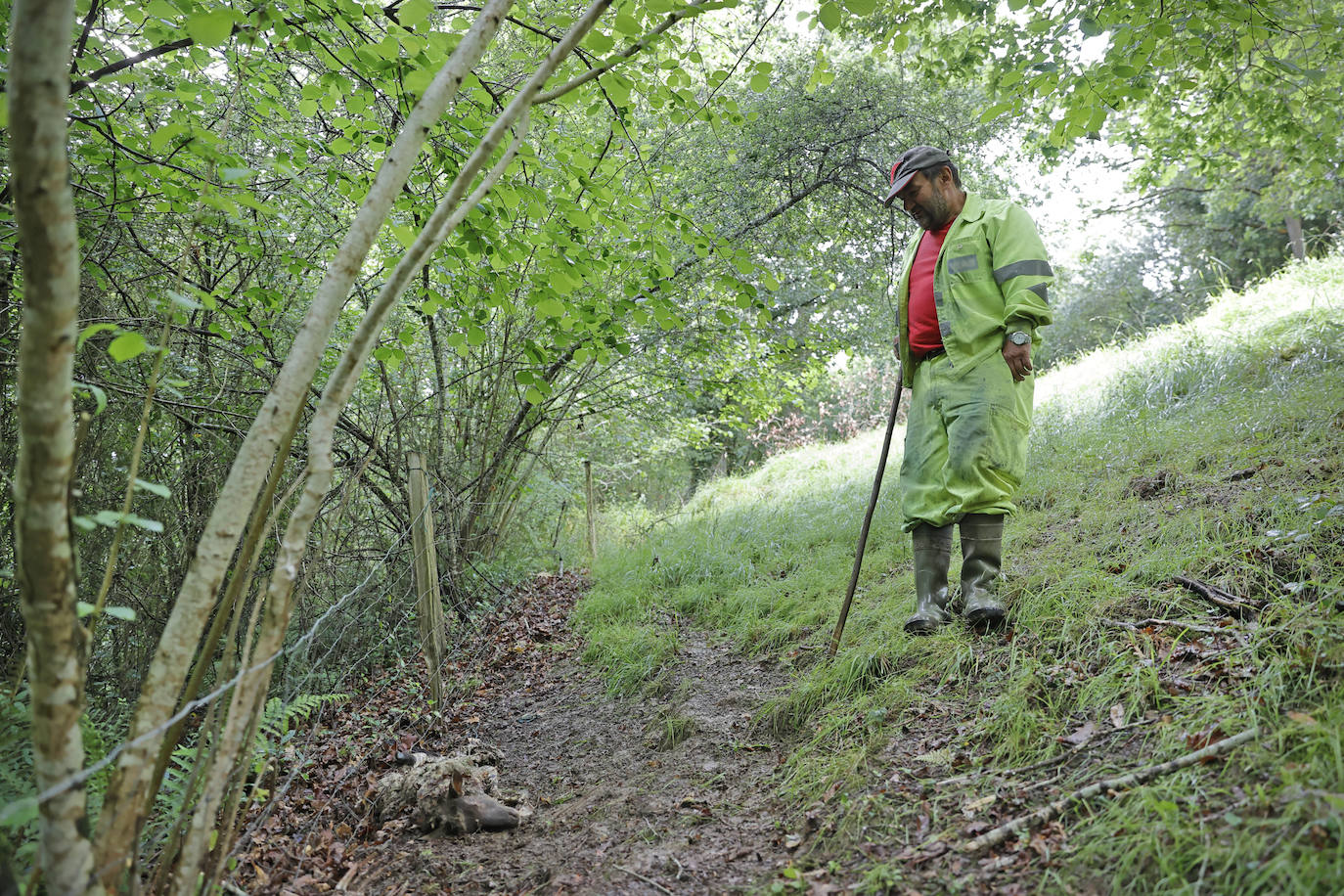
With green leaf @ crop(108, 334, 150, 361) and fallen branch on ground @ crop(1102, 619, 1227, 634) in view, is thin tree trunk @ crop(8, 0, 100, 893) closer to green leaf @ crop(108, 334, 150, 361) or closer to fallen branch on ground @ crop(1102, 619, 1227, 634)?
green leaf @ crop(108, 334, 150, 361)

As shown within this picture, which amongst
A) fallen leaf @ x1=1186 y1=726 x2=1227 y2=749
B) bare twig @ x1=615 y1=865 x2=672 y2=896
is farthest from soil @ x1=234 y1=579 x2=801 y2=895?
fallen leaf @ x1=1186 y1=726 x2=1227 y2=749

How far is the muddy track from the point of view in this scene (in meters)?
2.29

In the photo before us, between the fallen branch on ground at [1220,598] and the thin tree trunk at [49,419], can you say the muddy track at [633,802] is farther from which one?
the fallen branch on ground at [1220,598]

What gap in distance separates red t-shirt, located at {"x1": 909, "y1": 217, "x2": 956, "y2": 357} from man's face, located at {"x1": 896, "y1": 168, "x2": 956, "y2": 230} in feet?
0.16

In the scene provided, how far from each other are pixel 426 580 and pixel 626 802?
6.25 feet

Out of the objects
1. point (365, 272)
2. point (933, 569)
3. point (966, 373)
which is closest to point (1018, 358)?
point (966, 373)

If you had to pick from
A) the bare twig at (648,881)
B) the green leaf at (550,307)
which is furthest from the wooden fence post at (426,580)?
the bare twig at (648,881)

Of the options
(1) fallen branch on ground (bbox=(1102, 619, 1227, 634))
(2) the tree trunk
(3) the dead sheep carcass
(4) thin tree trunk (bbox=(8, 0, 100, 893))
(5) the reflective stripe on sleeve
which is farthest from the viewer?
(2) the tree trunk

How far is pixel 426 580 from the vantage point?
4.11 m

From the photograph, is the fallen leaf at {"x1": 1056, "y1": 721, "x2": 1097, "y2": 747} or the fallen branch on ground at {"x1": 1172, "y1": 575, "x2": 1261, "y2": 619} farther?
the fallen branch on ground at {"x1": 1172, "y1": 575, "x2": 1261, "y2": 619}

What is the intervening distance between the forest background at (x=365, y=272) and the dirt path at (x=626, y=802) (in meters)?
0.77

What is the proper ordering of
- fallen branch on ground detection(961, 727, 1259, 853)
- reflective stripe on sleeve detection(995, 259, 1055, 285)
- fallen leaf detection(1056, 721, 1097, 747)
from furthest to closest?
reflective stripe on sleeve detection(995, 259, 1055, 285) < fallen leaf detection(1056, 721, 1097, 747) < fallen branch on ground detection(961, 727, 1259, 853)

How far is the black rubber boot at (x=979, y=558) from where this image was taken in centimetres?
310

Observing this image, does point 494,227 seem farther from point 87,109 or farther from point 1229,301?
point 1229,301
